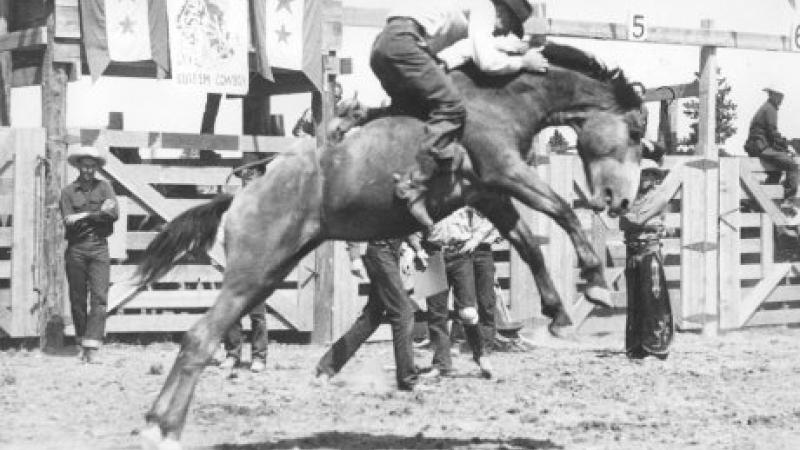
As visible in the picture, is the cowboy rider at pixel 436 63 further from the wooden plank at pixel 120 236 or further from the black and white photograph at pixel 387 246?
the wooden plank at pixel 120 236

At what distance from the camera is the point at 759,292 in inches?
798

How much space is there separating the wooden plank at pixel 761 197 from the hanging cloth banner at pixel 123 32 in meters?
8.68

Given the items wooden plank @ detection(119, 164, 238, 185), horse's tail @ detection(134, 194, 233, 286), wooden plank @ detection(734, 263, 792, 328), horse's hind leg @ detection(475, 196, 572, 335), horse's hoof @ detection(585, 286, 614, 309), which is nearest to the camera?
horse's hoof @ detection(585, 286, 614, 309)

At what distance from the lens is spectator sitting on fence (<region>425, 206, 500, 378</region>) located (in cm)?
1341

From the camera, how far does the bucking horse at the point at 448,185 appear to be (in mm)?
9031

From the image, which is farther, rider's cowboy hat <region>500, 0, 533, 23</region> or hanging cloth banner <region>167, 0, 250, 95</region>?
hanging cloth banner <region>167, 0, 250, 95</region>

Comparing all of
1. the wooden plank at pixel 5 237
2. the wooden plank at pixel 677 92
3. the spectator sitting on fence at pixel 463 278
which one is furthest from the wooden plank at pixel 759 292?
the wooden plank at pixel 5 237

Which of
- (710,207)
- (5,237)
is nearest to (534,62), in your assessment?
(5,237)

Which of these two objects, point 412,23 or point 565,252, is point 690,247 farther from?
point 412,23

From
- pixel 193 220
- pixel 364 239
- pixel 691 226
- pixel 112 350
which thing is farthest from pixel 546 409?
pixel 691 226

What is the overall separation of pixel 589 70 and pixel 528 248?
4.29ft

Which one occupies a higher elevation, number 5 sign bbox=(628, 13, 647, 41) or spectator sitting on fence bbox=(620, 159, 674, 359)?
number 5 sign bbox=(628, 13, 647, 41)

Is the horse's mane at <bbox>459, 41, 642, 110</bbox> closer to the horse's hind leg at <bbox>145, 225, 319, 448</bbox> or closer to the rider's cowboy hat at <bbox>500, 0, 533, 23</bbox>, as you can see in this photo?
the rider's cowboy hat at <bbox>500, 0, 533, 23</bbox>

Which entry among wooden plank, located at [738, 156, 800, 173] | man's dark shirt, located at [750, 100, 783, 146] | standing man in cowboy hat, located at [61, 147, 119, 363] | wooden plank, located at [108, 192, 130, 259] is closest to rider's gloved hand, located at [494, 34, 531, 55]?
standing man in cowboy hat, located at [61, 147, 119, 363]
